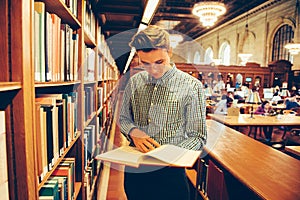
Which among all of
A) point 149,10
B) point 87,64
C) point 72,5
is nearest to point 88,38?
point 87,64

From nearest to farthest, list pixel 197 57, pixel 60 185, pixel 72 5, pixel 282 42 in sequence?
pixel 60 185
pixel 72 5
pixel 282 42
pixel 197 57

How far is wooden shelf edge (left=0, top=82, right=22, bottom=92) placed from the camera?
70 centimetres

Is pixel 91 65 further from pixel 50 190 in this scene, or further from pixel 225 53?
pixel 225 53

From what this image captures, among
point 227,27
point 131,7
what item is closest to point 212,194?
point 131,7

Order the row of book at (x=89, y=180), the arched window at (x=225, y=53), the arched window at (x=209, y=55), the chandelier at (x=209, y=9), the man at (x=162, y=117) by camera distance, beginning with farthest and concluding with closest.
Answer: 1. the arched window at (x=209, y=55)
2. the arched window at (x=225, y=53)
3. the chandelier at (x=209, y=9)
4. the row of book at (x=89, y=180)
5. the man at (x=162, y=117)

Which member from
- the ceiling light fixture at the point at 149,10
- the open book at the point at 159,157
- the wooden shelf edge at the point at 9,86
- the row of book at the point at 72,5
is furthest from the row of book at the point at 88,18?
the wooden shelf edge at the point at 9,86

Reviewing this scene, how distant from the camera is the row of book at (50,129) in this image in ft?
3.21

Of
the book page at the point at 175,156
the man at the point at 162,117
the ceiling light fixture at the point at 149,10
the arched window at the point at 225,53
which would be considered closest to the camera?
the book page at the point at 175,156

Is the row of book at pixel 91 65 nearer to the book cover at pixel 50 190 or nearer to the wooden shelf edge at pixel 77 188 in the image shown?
the wooden shelf edge at pixel 77 188

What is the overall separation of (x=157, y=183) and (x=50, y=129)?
2.27 feet

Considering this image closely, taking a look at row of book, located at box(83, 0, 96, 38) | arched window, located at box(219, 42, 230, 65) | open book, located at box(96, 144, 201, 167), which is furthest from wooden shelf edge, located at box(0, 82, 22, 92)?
arched window, located at box(219, 42, 230, 65)

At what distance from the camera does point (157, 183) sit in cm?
144

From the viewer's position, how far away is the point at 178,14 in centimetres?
1159

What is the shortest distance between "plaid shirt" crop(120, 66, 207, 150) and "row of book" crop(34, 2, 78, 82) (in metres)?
0.47
